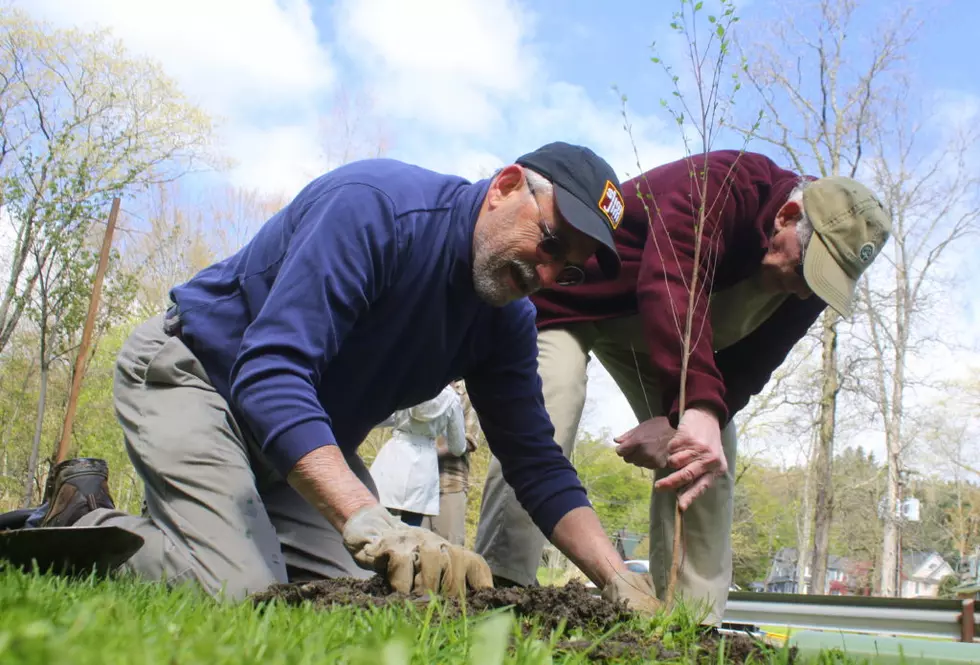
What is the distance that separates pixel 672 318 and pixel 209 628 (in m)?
2.48

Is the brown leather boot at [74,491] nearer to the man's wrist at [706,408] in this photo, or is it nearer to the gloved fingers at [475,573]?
the gloved fingers at [475,573]

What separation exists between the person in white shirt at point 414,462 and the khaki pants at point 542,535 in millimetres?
3201

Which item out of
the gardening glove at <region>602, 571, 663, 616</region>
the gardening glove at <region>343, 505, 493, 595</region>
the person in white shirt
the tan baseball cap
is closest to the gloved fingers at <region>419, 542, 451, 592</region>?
the gardening glove at <region>343, 505, 493, 595</region>

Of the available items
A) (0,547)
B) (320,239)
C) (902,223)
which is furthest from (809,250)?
(902,223)

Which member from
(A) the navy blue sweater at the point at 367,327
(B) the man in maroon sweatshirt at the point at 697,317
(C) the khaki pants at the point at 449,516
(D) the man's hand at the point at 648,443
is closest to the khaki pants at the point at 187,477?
(A) the navy blue sweater at the point at 367,327

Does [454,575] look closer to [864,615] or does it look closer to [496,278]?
[496,278]

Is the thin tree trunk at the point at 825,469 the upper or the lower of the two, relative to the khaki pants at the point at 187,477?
upper

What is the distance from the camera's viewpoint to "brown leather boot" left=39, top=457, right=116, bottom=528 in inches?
143

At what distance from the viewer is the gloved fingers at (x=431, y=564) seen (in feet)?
7.06

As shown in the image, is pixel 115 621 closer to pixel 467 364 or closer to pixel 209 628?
pixel 209 628

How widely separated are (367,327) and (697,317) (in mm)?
1375

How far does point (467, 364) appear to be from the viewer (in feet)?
10.9

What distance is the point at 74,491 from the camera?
3.69 metres

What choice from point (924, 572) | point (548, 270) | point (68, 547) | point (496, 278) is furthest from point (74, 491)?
point (924, 572)
